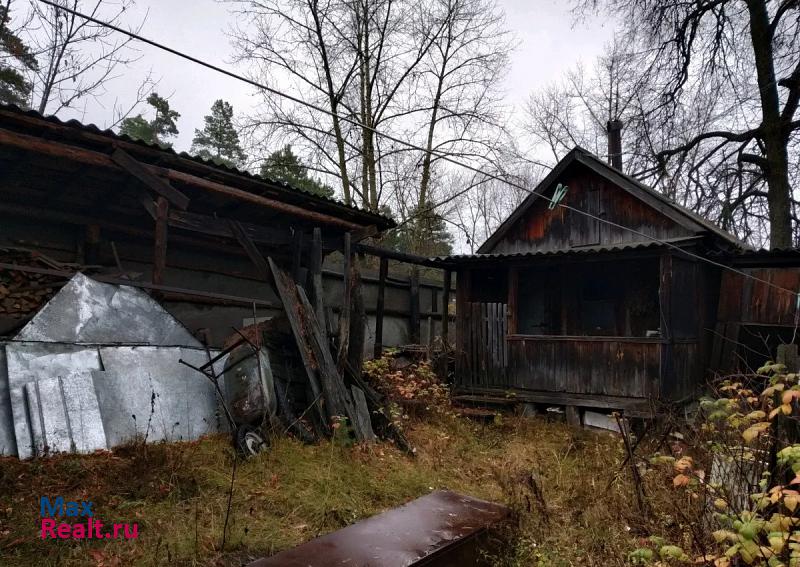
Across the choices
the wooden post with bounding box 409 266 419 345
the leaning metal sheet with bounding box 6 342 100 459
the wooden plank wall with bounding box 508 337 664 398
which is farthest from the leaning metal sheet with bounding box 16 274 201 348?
the wooden post with bounding box 409 266 419 345

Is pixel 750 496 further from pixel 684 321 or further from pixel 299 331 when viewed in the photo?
pixel 684 321

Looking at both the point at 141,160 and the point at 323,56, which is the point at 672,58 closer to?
the point at 323,56

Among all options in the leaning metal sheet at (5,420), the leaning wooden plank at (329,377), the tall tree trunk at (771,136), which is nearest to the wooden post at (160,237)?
the leaning metal sheet at (5,420)

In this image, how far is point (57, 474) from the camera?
14.0 ft

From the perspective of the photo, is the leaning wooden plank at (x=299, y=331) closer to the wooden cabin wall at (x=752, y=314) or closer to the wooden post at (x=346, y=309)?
the wooden post at (x=346, y=309)

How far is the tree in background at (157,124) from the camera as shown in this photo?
25.7 metres

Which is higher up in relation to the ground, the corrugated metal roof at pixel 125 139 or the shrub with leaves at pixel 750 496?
the corrugated metal roof at pixel 125 139

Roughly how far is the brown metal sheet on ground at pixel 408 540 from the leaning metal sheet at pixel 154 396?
322cm

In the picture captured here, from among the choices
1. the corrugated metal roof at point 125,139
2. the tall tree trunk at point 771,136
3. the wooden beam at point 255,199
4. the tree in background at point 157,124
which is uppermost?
the tree in background at point 157,124

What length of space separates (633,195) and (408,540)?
9948mm

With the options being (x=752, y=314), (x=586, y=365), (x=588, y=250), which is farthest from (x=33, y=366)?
(x=752, y=314)

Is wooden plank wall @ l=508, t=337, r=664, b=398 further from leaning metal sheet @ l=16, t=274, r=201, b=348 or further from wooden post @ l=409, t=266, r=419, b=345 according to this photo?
leaning metal sheet @ l=16, t=274, r=201, b=348

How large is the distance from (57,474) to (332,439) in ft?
9.19

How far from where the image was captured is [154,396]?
541 centimetres
